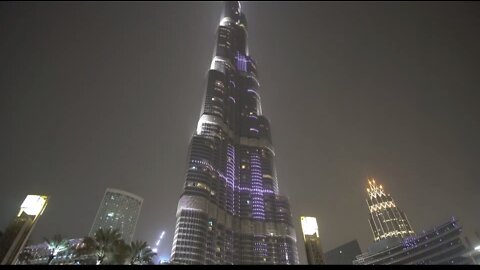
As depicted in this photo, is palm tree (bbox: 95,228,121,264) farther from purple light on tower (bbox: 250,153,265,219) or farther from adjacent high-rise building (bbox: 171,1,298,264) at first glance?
purple light on tower (bbox: 250,153,265,219)

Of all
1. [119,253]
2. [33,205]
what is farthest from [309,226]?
[119,253]

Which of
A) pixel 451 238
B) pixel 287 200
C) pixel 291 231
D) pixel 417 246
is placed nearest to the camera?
pixel 451 238

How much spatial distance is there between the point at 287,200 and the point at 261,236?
3416 cm

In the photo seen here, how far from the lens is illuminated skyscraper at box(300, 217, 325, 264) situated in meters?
23.2

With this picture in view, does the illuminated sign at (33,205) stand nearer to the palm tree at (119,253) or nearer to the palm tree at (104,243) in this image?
the palm tree at (104,243)

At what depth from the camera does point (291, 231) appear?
18362cm

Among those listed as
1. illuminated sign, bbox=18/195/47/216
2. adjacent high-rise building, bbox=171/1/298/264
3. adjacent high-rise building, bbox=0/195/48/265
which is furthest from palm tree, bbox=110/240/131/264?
adjacent high-rise building, bbox=171/1/298/264

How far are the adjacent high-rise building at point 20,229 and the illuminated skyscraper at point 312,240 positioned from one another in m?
22.7

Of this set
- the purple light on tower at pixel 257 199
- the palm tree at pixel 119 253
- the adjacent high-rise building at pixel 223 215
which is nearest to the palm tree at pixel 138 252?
the palm tree at pixel 119 253

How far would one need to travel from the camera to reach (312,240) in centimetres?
2470

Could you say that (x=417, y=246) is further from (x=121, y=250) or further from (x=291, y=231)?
(x=121, y=250)
